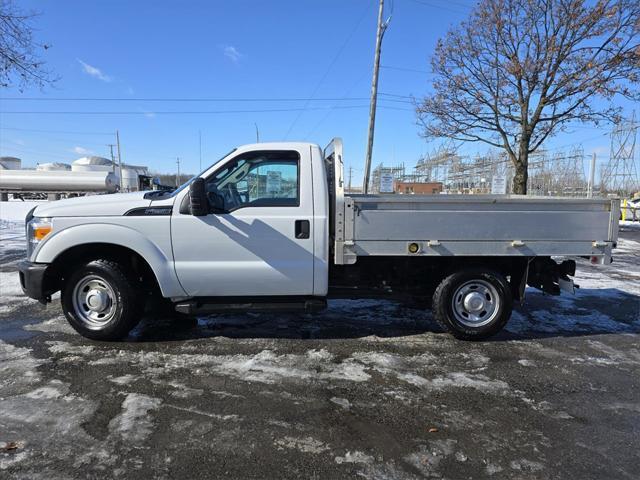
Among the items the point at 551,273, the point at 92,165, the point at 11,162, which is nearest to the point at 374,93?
the point at 551,273

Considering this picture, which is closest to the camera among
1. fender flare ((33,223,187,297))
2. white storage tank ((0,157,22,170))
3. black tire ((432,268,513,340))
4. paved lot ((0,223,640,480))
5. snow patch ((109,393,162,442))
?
paved lot ((0,223,640,480))

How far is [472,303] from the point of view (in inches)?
192

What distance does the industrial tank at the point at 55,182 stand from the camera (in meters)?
44.7

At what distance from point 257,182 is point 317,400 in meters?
2.32

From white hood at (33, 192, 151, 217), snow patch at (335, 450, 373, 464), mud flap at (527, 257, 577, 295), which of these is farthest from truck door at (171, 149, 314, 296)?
mud flap at (527, 257, 577, 295)

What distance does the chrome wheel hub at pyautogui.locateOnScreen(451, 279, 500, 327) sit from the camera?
4.87 m

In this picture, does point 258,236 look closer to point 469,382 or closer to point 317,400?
point 317,400

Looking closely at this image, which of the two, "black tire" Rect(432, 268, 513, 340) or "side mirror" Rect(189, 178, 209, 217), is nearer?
"side mirror" Rect(189, 178, 209, 217)

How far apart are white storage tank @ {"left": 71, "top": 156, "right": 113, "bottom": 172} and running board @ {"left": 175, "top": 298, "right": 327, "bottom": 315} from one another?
86944mm

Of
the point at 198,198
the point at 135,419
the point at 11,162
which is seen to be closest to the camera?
the point at 135,419

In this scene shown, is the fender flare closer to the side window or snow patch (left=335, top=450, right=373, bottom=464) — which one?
the side window

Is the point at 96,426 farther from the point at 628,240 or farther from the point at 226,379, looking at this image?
the point at 628,240

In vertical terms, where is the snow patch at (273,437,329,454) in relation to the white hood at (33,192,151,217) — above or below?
below

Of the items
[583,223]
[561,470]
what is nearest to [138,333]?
[561,470]
